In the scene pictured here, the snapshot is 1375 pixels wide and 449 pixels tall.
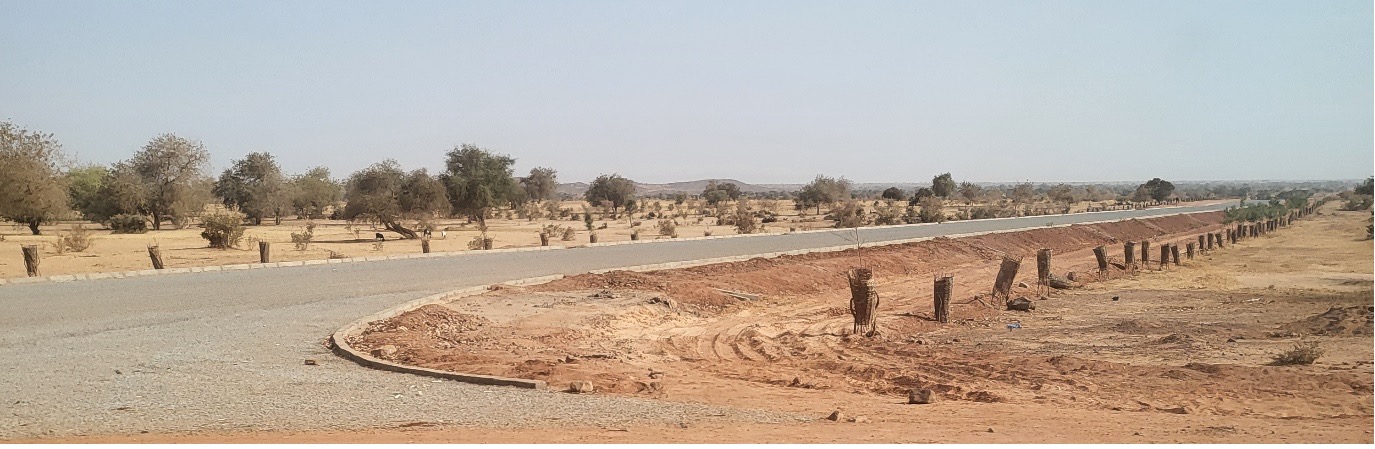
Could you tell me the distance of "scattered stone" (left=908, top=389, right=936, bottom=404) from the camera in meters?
9.91

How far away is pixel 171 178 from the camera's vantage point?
190 ft

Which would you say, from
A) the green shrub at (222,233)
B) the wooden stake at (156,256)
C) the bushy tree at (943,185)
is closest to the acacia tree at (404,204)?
the green shrub at (222,233)

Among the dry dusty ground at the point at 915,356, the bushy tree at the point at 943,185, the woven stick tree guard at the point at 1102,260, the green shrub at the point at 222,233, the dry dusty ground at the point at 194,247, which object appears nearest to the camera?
the dry dusty ground at the point at 915,356

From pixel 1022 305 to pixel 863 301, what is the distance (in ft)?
18.9

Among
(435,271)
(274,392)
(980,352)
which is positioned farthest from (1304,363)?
(435,271)

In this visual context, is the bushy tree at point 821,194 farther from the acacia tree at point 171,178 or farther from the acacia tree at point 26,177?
the acacia tree at point 26,177

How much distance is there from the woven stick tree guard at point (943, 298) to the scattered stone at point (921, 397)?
8483 millimetres

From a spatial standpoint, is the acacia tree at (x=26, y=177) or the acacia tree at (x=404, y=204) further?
the acacia tree at (x=404, y=204)

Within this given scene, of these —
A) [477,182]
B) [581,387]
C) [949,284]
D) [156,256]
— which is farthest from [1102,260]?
[477,182]

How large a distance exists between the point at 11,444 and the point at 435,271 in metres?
15.7

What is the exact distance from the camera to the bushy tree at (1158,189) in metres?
133

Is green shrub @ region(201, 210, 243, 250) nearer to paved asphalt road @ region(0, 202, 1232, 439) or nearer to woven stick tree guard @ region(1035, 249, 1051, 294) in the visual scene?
paved asphalt road @ region(0, 202, 1232, 439)

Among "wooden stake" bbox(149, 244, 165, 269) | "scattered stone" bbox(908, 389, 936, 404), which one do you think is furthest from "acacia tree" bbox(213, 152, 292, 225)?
"scattered stone" bbox(908, 389, 936, 404)

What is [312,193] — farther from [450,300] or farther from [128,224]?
[450,300]
